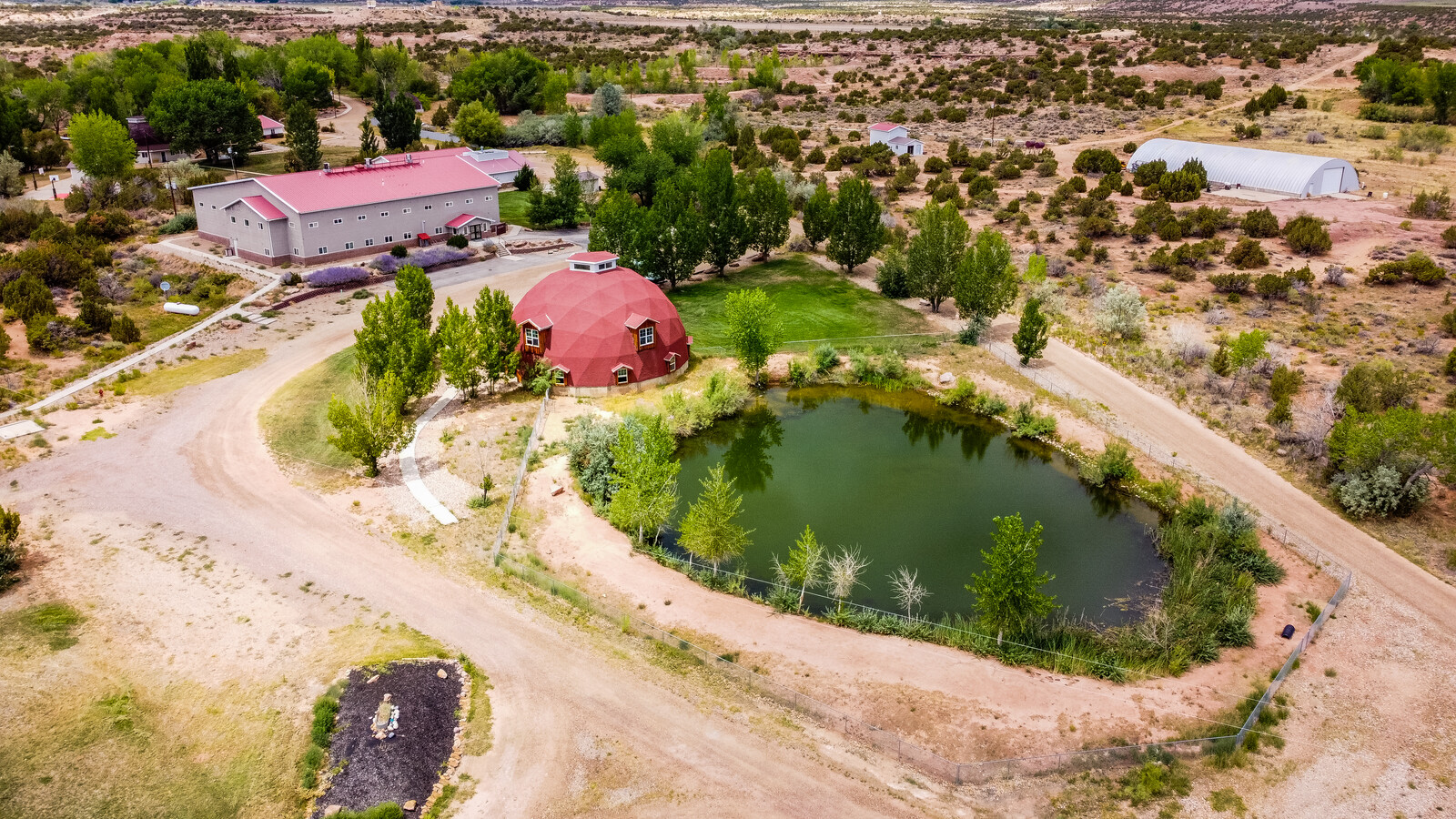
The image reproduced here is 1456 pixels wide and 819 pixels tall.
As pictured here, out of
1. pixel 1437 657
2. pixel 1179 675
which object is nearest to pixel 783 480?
pixel 1179 675

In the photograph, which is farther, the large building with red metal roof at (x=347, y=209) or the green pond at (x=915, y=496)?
the large building with red metal roof at (x=347, y=209)

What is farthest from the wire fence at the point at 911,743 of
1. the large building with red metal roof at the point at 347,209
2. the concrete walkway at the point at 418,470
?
the large building with red metal roof at the point at 347,209

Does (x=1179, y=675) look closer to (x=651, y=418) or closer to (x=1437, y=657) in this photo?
(x=1437, y=657)

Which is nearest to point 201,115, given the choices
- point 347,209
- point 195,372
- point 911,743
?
point 347,209

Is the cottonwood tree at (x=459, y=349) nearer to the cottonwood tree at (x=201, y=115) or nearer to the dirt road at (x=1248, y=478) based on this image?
the dirt road at (x=1248, y=478)

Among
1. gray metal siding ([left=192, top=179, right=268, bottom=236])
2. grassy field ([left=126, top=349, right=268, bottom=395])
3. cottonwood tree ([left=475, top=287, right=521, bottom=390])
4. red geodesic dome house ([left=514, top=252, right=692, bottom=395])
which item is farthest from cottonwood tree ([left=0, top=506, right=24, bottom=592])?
gray metal siding ([left=192, top=179, right=268, bottom=236])
